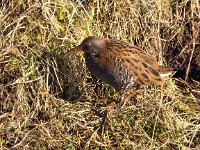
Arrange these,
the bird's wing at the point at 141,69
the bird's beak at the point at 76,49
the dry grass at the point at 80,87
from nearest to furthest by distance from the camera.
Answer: the dry grass at the point at 80,87
the bird's wing at the point at 141,69
the bird's beak at the point at 76,49

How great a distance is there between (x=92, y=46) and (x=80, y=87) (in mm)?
435

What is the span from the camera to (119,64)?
4.71 m

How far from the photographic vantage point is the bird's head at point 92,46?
4781 mm

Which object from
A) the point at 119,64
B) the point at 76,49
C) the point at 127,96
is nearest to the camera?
the point at 119,64

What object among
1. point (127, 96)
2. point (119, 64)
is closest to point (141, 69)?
point (119, 64)

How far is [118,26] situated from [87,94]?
777 mm

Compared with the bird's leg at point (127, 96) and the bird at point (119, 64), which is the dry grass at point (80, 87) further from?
the bird at point (119, 64)

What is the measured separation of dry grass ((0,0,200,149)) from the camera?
4578 millimetres

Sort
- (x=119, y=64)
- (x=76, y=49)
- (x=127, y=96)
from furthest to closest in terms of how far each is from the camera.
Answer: (x=127, y=96), (x=76, y=49), (x=119, y=64)

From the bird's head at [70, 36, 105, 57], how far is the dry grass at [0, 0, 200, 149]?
0.84ft

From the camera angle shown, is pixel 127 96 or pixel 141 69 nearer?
pixel 141 69

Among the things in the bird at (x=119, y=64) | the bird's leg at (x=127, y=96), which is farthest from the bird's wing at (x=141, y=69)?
the bird's leg at (x=127, y=96)

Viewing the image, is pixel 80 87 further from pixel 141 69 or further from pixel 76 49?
pixel 141 69

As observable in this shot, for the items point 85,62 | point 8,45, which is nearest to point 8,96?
point 8,45
